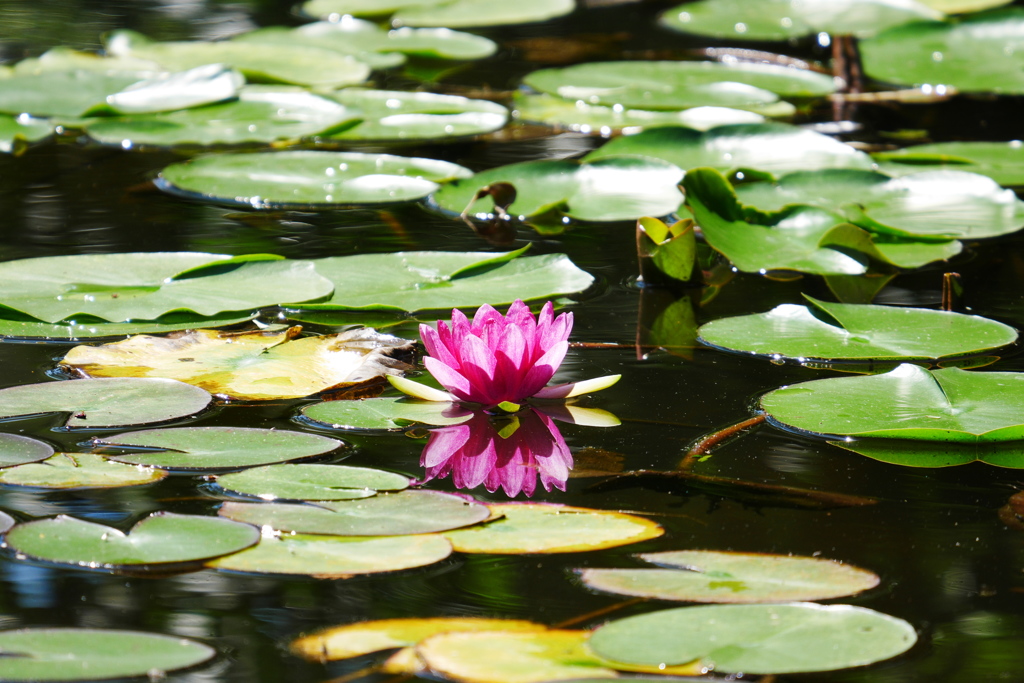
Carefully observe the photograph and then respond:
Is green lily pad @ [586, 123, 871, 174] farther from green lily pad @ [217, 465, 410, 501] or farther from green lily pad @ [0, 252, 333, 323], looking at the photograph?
green lily pad @ [217, 465, 410, 501]

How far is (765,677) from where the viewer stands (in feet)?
3.40

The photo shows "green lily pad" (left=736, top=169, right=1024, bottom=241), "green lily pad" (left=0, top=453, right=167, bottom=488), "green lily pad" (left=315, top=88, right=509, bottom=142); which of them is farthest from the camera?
"green lily pad" (left=315, top=88, right=509, bottom=142)

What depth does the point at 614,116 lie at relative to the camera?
11.8 ft

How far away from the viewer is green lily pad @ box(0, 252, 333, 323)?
1.97 metres

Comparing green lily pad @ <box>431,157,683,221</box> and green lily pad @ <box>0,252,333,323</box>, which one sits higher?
green lily pad @ <box>431,157,683,221</box>

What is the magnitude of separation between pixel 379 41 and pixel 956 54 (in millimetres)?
2114

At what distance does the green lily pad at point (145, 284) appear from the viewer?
1974mm

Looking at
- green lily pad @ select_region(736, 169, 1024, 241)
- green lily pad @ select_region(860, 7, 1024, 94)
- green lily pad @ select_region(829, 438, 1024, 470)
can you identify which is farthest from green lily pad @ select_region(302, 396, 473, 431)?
green lily pad @ select_region(860, 7, 1024, 94)

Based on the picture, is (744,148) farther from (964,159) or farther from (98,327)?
(98,327)

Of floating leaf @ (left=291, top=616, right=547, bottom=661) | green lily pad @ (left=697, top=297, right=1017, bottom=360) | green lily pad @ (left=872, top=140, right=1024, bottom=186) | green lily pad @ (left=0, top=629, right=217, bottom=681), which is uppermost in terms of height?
green lily pad @ (left=872, top=140, right=1024, bottom=186)

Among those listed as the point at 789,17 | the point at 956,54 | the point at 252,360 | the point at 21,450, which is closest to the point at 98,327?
the point at 252,360

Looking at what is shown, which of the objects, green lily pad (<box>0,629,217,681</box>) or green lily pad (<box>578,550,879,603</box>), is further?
green lily pad (<box>578,550,879,603</box>)

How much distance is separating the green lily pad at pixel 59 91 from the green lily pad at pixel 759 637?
9.07 ft

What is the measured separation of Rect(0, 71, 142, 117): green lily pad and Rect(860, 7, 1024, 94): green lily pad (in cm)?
238
